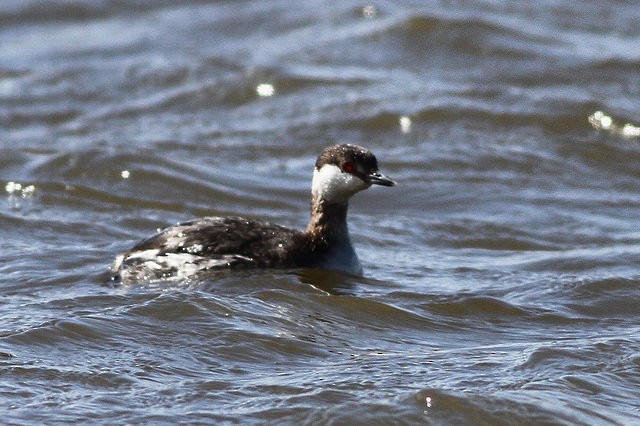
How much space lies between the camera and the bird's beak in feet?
33.9

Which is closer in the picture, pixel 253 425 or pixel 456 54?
pixel 253 425

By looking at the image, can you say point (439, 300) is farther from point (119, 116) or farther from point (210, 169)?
point (119, 116)

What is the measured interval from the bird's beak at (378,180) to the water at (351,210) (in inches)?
28.8

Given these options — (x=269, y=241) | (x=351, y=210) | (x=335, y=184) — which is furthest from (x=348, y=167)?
(x=351, y=210)

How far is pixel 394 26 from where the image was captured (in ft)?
64.5

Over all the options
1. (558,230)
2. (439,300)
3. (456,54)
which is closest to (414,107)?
(456,54)

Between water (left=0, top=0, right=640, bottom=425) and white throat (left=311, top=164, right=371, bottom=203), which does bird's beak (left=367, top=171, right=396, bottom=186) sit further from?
water (left=0, top=0, right=640, bottom=425)

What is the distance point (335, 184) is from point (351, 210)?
2.48 m

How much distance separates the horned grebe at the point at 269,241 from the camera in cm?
988

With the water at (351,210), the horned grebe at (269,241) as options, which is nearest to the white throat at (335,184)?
the horned grebe at (269,241)

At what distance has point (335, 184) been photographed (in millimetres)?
10562

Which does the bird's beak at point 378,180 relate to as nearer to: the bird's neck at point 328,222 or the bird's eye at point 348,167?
the bird's eye at point 348,167

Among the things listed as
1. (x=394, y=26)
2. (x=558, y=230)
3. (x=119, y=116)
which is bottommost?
(x=558, y=230)

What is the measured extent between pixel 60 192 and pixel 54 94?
5.15 meters
